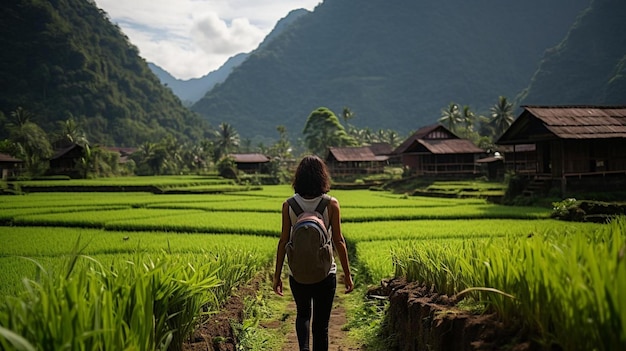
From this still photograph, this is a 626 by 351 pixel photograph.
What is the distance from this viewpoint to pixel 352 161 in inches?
2055

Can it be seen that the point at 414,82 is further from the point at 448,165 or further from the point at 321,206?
the point at 321,206

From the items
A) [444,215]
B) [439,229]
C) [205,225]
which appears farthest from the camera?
[444,215]

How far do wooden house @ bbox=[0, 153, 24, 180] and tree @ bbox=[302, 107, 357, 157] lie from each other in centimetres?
4234

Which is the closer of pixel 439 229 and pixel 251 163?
pixel 439 229

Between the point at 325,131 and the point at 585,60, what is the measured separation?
204 ft

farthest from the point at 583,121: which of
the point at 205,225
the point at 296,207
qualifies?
the point at 296,207

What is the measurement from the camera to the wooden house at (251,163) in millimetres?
58594

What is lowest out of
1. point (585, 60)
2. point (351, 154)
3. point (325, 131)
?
point (351, 154)

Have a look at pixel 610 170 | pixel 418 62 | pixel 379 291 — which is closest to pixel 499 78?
pixel 418 62

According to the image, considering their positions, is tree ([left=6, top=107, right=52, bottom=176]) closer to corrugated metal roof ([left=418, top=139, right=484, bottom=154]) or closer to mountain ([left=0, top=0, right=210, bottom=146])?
mountain ([left=0, top=0, right=210, bottom=146])

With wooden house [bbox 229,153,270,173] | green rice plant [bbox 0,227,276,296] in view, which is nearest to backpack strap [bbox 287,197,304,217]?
green rice plant [bbox 0,227,276,296]

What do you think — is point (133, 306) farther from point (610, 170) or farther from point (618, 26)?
point (618, 26)

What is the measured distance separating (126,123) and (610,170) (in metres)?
95.2

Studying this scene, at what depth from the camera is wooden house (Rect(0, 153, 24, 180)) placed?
37591 mm
